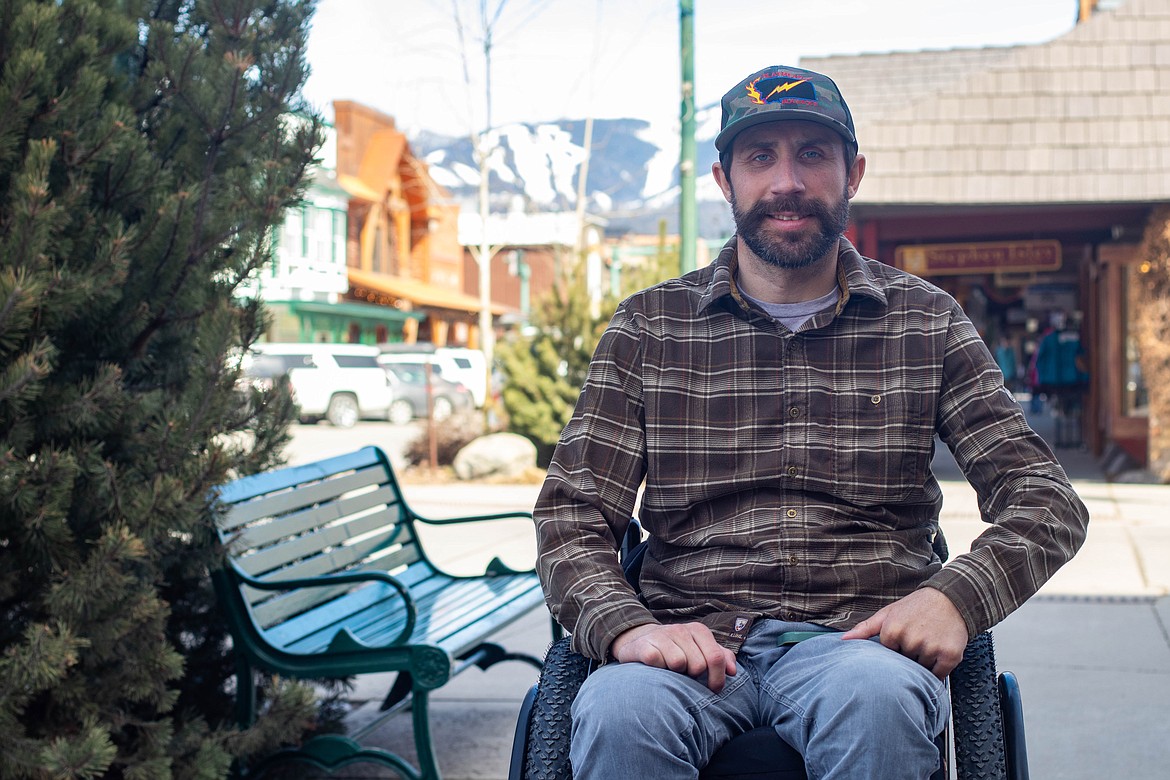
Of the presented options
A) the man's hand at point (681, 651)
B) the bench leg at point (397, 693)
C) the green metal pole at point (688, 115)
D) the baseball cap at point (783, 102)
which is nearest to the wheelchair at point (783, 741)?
the man's hand at point (681, 651)

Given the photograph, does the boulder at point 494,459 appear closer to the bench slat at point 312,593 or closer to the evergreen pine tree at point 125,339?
the bench slat at point 312,593

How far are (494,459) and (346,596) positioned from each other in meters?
9.04

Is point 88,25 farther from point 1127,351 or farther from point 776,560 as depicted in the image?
point 1127,351

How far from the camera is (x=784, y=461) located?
8.59 feet

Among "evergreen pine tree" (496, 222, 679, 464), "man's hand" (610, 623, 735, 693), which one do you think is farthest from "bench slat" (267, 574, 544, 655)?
"evergreen pine tree" (496, 222, 679, 464)

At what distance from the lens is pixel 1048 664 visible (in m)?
5.39

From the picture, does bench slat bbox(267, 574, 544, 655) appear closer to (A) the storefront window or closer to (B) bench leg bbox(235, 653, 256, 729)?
(B) bench leg bbox(235, 653, 256, 729)

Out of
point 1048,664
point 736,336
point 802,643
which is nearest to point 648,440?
point 736,336

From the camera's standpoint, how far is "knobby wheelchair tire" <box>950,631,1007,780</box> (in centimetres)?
231

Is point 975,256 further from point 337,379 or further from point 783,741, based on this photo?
point 337,379

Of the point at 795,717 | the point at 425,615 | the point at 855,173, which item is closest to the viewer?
the point at 795,717

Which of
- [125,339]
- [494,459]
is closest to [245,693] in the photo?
[125,339]

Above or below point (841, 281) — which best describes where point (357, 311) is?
above

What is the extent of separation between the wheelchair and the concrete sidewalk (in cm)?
185
